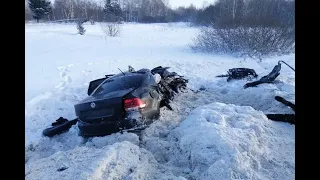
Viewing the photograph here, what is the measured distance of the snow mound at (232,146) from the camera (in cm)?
415

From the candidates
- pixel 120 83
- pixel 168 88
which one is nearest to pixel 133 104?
pixel 120 83

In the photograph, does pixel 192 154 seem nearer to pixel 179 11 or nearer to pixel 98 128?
pixel 98 128

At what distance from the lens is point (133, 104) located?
19.1 feet

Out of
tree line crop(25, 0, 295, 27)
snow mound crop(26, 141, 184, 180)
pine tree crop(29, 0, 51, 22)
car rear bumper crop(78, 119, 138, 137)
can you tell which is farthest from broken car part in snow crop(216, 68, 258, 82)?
pine tree crop(29, 0, 51, 22)

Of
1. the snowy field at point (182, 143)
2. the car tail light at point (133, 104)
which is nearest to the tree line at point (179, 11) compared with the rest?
the snowy field at point (182, 143)

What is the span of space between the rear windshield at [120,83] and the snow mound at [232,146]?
1.35m

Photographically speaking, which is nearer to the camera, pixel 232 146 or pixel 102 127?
pixel 232 146

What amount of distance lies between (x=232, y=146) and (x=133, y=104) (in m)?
2.04

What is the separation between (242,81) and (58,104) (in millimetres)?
6486

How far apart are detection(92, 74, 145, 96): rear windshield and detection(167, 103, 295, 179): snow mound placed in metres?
1.35

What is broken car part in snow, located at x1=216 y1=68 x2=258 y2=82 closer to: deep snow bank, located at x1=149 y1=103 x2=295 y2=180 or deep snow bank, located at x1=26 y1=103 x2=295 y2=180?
deep snow bank, located at x1=149 y1=103 x2=295 y2=180

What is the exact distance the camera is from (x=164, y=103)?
7.18 m
